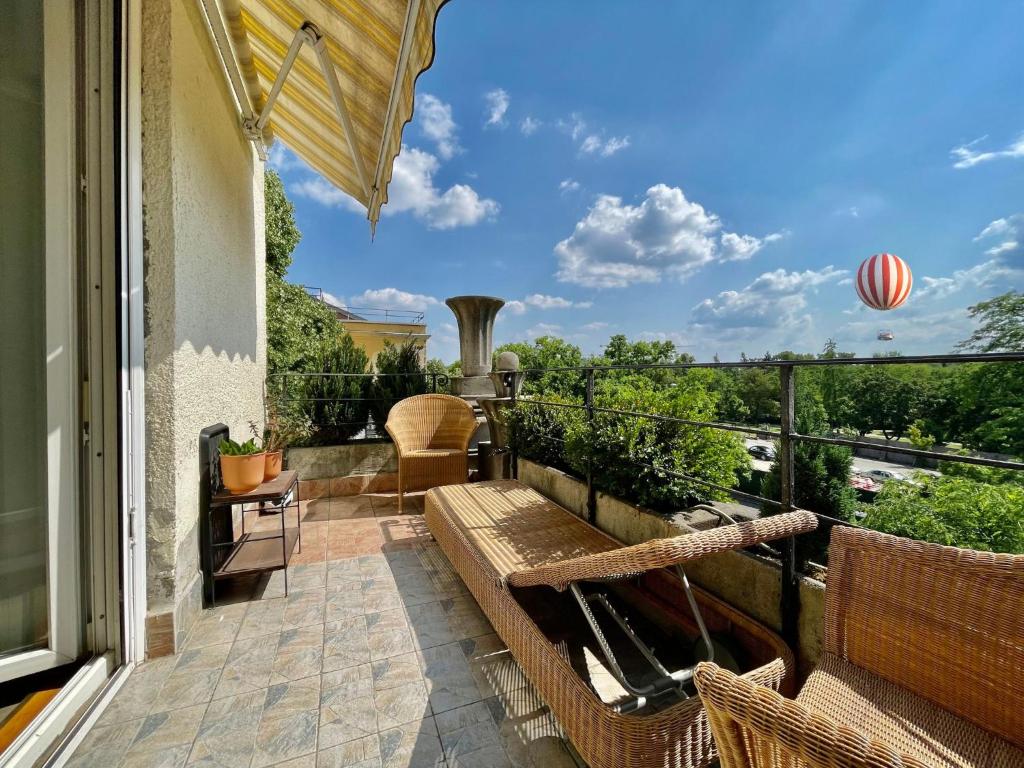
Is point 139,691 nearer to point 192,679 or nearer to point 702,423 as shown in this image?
point 192,679

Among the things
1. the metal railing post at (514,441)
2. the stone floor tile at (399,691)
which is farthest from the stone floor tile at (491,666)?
the metal railing post at (514,441)

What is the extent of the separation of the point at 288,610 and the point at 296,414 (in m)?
2.79

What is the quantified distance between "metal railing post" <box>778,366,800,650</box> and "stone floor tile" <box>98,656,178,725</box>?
2.55 meters

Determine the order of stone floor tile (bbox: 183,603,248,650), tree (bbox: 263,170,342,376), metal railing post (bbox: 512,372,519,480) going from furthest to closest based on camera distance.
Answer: tree (bbox: 263,170,342,376) < metal railing post (bbox: 512,372,519,480) < stone floor tile (bbox: 183,603,248,650)

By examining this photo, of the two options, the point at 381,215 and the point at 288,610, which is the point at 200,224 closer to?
the point at 381,215

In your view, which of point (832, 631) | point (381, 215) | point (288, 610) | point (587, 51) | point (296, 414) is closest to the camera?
point (832, 631)

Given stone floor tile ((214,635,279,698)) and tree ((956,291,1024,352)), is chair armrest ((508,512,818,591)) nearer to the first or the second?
stone floor tile ((214,635,279,698))

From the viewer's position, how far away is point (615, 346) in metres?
35.7

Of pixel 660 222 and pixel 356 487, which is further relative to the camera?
pixel 660 222

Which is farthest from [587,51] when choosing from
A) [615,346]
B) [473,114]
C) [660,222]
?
[615,346]

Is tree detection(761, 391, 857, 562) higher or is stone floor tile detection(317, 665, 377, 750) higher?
tree detection(761, 391, 857, 562)

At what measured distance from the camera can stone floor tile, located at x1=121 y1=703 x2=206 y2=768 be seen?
1439 millimetres

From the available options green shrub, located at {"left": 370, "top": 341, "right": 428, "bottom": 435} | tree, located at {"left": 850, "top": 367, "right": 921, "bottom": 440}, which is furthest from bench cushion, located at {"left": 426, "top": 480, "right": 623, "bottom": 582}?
tree, located at {"left": 850, "top": 367, "right": 921, "bottom": 440}

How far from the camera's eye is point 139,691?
5.77 ft
